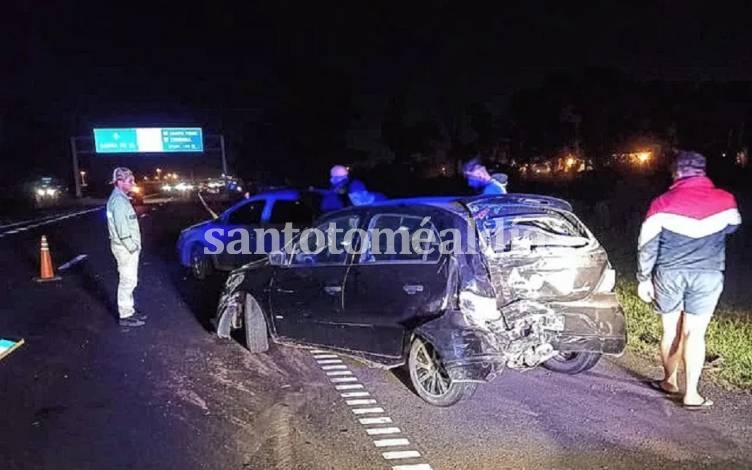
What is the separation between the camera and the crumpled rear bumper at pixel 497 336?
16.9 ft

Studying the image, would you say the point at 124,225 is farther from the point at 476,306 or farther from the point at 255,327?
the point at 476,306

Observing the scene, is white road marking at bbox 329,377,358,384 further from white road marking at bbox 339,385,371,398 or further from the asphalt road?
white road marking at bbox 339,385,371,398

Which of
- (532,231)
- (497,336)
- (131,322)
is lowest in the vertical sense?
(131,322)

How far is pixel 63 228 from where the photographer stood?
26.9 meters

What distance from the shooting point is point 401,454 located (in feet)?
15.1

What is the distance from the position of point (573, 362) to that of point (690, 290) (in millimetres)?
1379

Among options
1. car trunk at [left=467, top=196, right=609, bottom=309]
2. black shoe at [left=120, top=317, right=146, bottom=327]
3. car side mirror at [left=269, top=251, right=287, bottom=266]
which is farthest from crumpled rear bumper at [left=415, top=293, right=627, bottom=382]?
black shoe at [left=120, top=317, right=146, bottom=327]

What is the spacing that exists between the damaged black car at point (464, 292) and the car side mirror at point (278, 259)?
53cm

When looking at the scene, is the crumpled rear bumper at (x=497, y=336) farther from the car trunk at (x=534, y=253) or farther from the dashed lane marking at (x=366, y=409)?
the dashed lane marking at (x=366, y=409)

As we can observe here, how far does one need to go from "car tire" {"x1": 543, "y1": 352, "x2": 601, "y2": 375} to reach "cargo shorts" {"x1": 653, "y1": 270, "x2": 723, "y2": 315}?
39.9 inches

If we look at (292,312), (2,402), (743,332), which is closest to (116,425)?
(2,402)

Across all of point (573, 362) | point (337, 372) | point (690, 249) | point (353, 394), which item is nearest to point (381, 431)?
point (353, 394)

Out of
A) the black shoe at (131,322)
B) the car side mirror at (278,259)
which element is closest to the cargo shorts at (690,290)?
the car side mirror at (278,259)

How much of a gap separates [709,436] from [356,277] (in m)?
2.95
